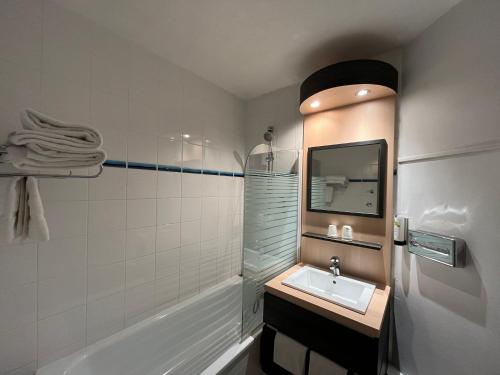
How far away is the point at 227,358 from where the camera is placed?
1130 millimetres

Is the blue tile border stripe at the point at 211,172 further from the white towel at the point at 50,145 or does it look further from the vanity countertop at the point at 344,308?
the vanity countertop at the point at 344,308

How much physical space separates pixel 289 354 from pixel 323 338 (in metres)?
0.26

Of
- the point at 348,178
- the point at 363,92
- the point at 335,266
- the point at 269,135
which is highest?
the point at 363,92

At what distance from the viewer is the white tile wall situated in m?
0.96

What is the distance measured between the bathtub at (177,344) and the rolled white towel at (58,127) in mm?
1199

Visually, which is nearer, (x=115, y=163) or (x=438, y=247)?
(x=438, y=247)

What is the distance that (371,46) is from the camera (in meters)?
1.27

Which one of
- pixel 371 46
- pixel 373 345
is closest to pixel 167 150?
pixel 371 46

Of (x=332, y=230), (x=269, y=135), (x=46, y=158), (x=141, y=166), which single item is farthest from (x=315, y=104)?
(x=46, y=158)

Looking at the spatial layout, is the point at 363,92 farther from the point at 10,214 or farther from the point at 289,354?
the point at 10,214

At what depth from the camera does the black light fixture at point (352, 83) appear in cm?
117

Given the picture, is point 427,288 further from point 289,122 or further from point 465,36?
point 289,122

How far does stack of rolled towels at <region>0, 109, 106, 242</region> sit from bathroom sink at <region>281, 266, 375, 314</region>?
1324 millimetres

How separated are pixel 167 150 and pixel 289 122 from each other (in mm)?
1102
